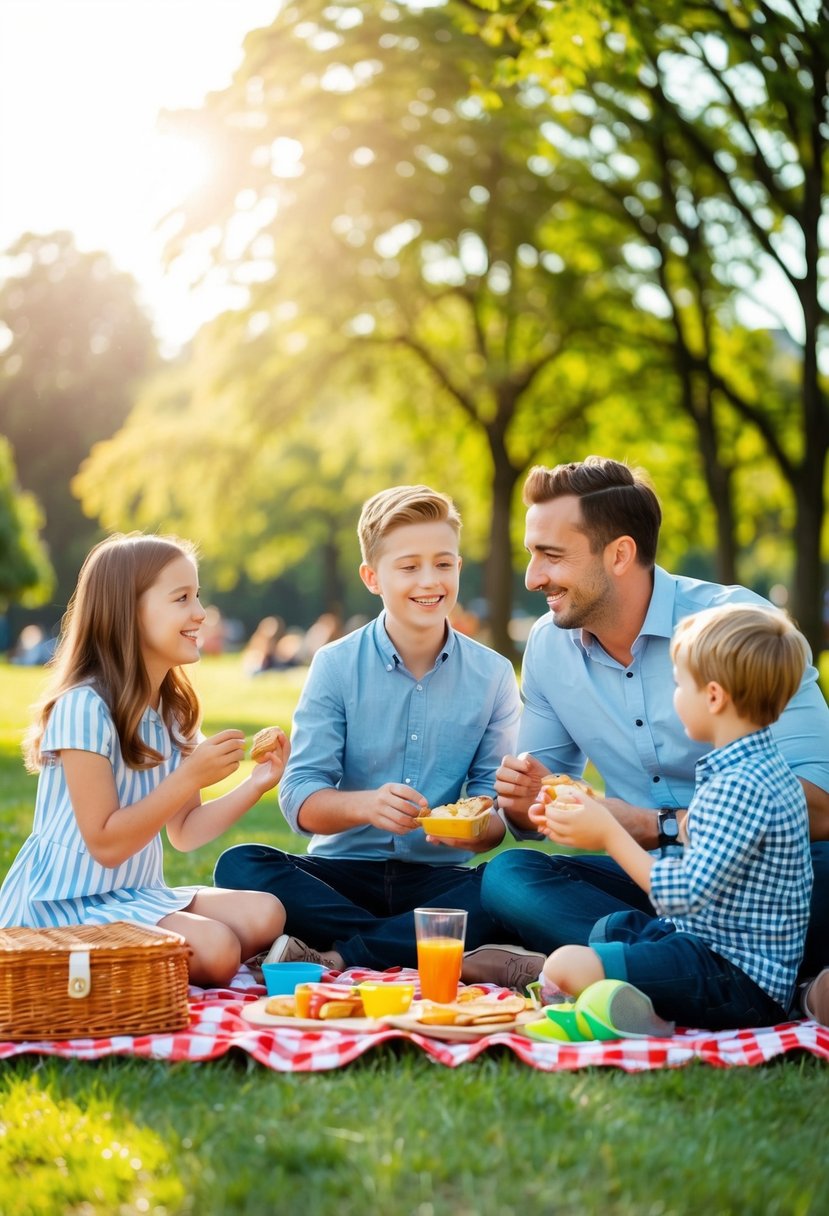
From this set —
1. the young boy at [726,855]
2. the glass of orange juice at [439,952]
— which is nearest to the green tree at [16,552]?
the glass of orange juice at [439,952]

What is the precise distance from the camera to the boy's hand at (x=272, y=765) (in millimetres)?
4785

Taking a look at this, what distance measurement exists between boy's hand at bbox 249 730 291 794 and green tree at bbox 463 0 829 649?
21.6ft

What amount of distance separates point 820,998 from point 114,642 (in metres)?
2.63

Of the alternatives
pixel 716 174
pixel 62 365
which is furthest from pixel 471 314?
pixel 62 365

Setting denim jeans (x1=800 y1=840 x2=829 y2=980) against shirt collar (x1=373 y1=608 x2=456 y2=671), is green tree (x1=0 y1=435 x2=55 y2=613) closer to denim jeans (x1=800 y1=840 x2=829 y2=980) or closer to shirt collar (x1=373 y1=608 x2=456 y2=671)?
shirt collar (x1=373 y1=608 x2=456 y2=671)

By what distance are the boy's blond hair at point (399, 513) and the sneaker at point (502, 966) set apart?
1.56 meters

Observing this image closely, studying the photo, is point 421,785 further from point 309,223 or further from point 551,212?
point 551,212

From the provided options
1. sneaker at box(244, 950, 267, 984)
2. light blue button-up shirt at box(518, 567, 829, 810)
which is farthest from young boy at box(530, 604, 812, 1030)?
sneaker at box(244, 950, 267, 984)

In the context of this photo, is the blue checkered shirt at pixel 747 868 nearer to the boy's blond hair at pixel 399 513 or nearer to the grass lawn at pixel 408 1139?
the grass lawn at pixel 408 1139

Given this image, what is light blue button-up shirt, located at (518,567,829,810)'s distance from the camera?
4906 mm

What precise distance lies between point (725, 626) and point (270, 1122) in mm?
1845

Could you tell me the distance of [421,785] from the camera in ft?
17.5

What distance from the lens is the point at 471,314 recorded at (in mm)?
21344

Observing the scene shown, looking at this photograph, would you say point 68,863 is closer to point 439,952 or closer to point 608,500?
point 439,952
